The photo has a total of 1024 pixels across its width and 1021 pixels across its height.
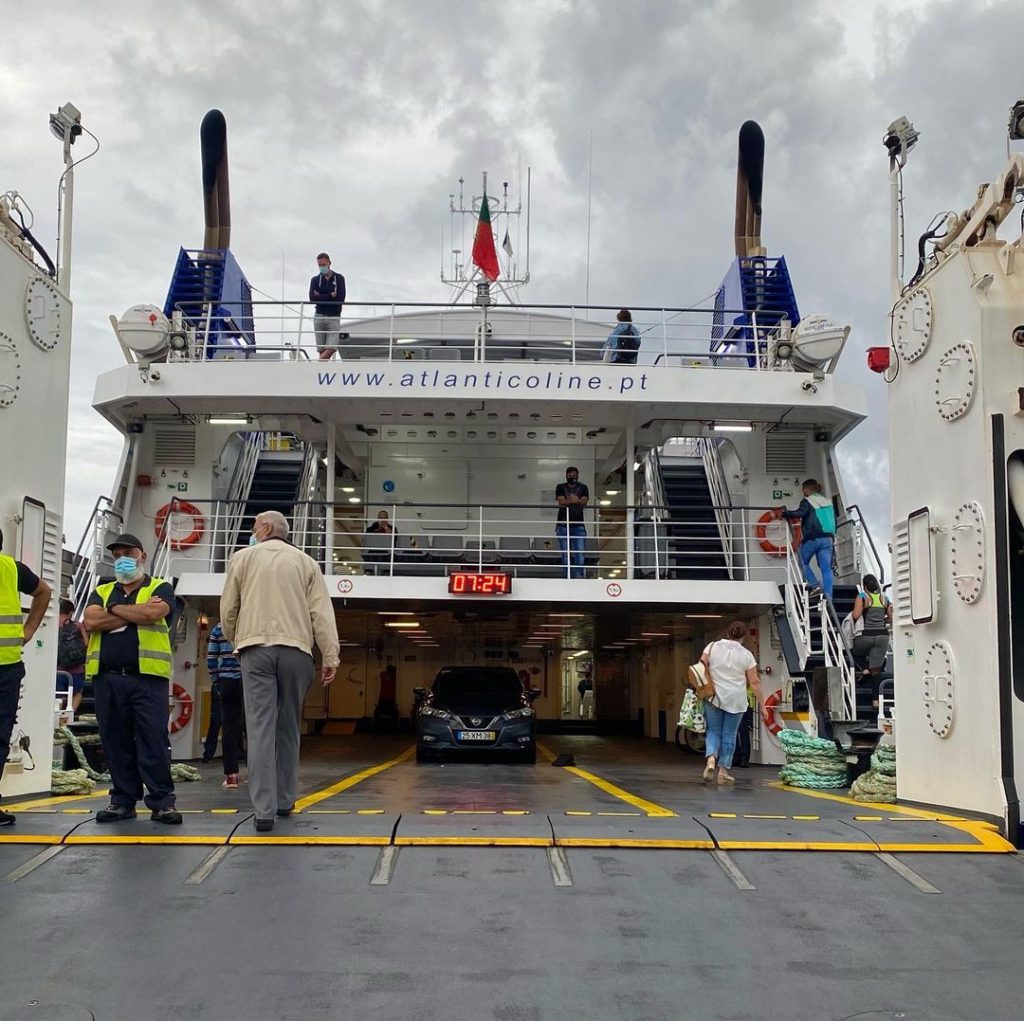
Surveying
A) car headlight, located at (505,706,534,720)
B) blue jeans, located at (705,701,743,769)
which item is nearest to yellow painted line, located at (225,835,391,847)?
blue jeans, located at (705,701,743,769)

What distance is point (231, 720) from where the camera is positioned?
10703 millimetres

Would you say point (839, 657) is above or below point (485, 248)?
below

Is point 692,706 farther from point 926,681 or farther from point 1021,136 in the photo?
point 1021,136

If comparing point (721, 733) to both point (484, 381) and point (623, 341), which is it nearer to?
point (484, 381)

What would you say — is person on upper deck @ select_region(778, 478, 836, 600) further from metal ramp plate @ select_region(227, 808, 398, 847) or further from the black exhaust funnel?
the black exhaust funnel

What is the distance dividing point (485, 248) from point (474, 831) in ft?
58.7

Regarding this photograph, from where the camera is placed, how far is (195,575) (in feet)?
49.3

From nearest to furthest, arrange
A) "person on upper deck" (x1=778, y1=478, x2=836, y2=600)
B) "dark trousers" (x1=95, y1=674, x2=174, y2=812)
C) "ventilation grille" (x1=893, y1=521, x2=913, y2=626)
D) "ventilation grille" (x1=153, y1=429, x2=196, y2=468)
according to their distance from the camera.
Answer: "dark trousers" (x1=95, y1=674, x2=174, y2=812) → "ventilation grille" (x1=893, y1=521, x2=913, y2=626) → "person on upper deck" (x1=778, y1=478, x2=836, y2=600) → "ventilation grille" (x1=153, y1=429, x2=196, y2=468)

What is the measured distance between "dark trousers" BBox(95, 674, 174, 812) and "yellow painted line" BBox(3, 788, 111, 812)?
0.43 meters

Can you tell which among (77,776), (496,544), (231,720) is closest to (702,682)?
(231,720)

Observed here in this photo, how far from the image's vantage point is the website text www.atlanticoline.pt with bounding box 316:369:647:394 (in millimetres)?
15195

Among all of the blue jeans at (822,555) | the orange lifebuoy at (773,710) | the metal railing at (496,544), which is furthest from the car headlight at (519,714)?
the blue jeans at (822,555)

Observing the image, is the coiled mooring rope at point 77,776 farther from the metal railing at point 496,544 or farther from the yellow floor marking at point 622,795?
the metal railing at point 496,544

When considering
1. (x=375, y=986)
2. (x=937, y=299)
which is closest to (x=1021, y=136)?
(x=937, y=299)
